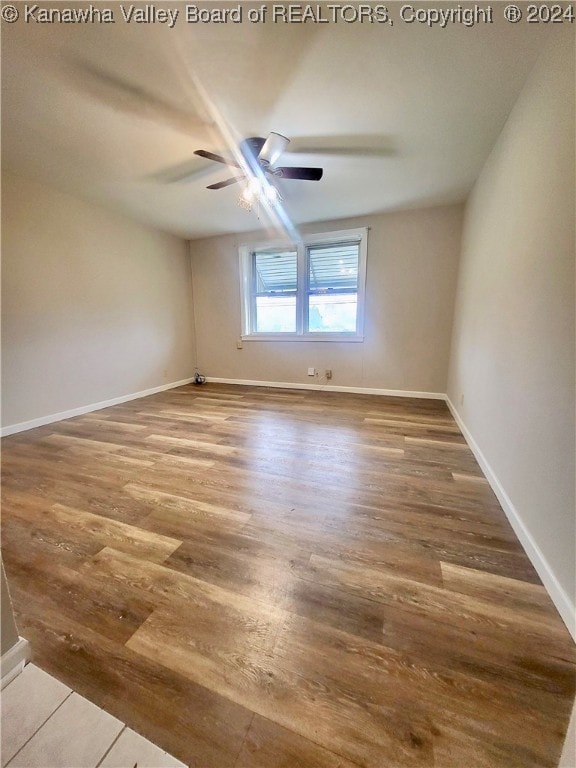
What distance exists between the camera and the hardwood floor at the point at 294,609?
2.57 feet

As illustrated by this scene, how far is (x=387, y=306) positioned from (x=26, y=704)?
4.39 m

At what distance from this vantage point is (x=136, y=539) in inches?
58.5

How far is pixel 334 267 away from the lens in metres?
4.36

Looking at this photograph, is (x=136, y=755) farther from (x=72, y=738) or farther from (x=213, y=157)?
(x=213, y=157)

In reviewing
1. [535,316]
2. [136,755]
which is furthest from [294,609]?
[535,316]

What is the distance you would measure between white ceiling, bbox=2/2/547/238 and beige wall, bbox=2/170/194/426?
46 centimetres

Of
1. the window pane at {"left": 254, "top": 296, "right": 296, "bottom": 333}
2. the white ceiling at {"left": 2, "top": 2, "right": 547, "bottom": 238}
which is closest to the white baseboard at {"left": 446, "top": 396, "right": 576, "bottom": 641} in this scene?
the white ceiling at {"left": 2, "top": 2, "right": 547, "bottom": 238}

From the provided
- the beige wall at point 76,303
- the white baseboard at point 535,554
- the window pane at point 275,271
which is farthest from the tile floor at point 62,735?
the window pane at point 275,271

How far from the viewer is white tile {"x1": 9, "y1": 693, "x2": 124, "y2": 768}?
72cm

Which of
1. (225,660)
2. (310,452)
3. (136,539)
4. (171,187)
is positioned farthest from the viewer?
(171,187)

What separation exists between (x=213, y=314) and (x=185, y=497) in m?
3.88

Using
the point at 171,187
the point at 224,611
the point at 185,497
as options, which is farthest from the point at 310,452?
the point at 171,187

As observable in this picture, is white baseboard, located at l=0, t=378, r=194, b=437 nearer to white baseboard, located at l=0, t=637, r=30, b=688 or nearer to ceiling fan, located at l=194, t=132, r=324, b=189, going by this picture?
white baseboard, located at l=0, t=637, r=30, b=688

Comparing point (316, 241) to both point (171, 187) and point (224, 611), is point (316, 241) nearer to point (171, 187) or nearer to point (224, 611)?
point (171, 187)
